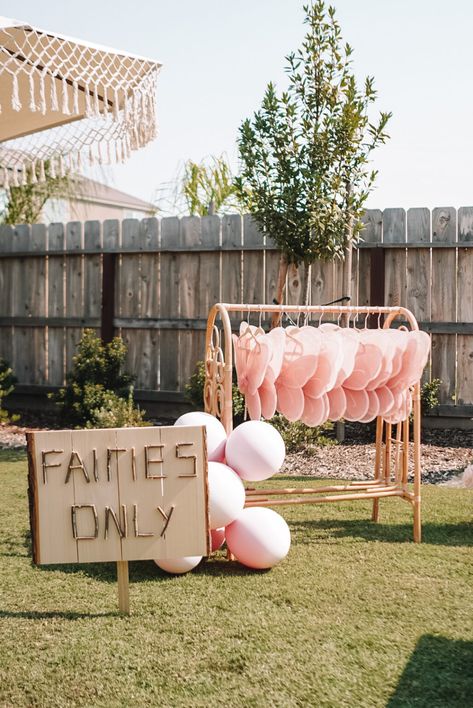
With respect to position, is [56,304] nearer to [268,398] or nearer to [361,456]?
[361,456]

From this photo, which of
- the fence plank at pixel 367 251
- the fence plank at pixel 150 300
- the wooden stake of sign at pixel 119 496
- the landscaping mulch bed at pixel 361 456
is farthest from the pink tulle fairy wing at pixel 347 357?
the fence plank at pixel 150 300

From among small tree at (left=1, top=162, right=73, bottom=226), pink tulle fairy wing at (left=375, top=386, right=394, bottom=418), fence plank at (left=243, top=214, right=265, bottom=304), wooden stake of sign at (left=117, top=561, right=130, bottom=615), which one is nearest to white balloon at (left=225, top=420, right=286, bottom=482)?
pink tulle fairy wing at (left=375, top=386, right=394, bottom=418)

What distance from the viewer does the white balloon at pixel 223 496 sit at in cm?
324

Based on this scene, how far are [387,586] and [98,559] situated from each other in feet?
3.87

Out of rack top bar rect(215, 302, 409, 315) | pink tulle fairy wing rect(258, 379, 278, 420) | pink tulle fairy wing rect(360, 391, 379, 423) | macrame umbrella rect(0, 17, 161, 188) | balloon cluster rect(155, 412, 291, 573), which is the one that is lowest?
balloon cluster rect(155, 412, 291, 573)

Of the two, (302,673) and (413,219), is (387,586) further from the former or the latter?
(413,219)

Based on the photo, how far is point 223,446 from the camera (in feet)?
11.7

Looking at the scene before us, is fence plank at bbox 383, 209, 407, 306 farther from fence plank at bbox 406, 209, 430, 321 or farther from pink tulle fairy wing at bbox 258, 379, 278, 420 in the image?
pink tulle fairy wing at bbox 258, 379, 278, 420

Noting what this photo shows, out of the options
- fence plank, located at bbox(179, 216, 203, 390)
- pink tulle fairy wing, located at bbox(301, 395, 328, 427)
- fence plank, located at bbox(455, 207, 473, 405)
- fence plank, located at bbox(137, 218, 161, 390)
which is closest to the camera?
pink tulle fairy wing, located at bbox(301, 395, 328, 427)

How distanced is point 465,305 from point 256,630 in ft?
16.2

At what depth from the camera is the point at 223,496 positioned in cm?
325

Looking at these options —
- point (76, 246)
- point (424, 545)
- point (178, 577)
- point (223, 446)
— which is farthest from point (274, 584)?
point (76, 246)

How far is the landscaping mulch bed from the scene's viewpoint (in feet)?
18.9

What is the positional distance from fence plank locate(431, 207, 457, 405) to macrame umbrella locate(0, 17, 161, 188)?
12.8 feet
